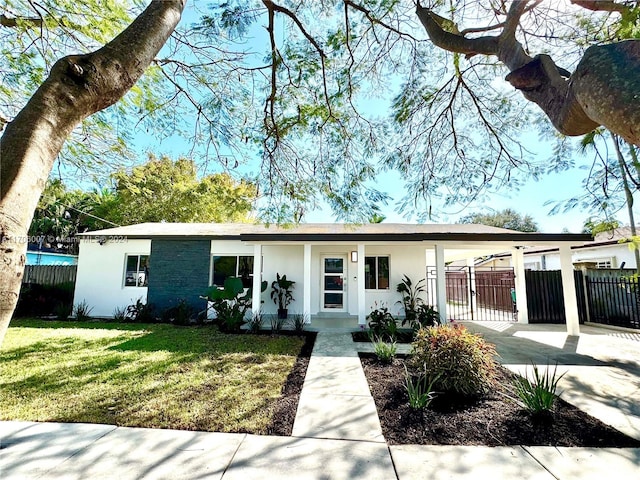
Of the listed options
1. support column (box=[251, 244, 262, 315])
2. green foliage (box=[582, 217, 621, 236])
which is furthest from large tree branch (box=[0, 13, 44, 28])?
green foliage (box=[582, 217, 621, 236])

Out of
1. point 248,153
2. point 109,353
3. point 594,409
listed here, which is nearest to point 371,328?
point 594,409

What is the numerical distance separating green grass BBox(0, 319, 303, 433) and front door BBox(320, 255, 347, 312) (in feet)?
14.3

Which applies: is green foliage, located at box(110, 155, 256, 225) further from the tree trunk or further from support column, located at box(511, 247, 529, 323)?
the tree trunk

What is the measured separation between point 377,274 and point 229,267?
6048 mm

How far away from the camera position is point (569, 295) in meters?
9.30

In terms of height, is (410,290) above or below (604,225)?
below

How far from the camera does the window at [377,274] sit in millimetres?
12180

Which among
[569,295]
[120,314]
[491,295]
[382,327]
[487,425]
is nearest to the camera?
[487,425]

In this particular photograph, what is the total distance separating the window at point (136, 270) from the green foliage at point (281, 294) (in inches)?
206

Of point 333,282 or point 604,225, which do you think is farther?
point 333,282

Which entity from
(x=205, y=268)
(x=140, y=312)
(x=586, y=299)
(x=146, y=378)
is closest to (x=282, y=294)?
(x=205, y=268)

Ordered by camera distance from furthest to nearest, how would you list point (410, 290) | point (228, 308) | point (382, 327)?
point (410, 290) < point (228, 308) < point (382, 327)

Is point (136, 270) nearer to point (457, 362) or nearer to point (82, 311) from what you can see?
point (82, 311)

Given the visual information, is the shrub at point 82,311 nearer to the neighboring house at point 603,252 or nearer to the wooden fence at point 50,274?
the wooden fence at point 50,274
